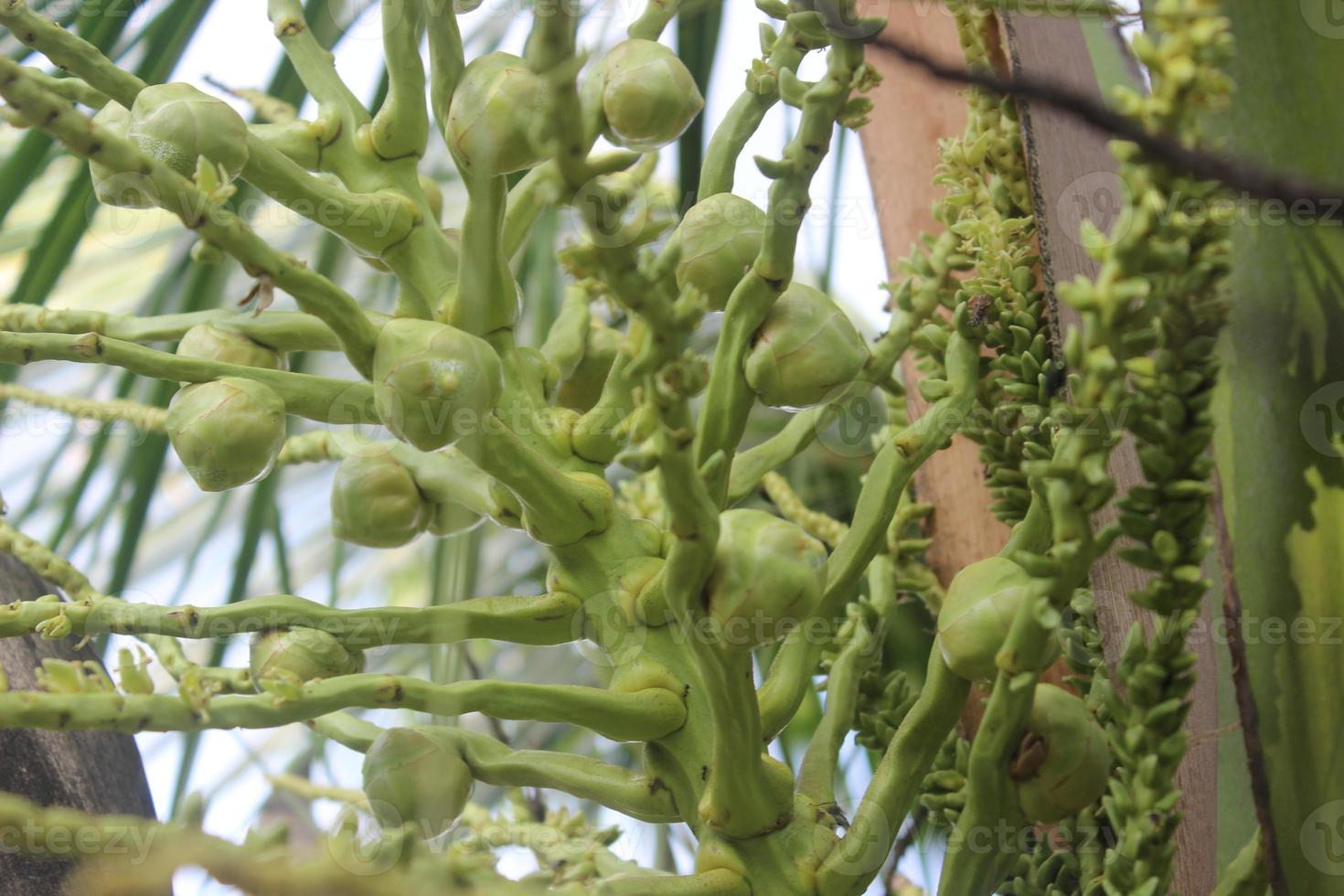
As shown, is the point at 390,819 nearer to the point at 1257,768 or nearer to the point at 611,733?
the point at 611,733

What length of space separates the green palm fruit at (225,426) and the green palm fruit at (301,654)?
0.06 metres

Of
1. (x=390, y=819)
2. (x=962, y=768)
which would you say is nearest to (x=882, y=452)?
(x=962, y=768)

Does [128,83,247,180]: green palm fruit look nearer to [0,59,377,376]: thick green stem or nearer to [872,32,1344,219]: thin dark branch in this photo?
[0,59,377,376]: thick green stem

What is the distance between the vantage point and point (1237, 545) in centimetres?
42

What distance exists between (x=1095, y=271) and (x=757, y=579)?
0.24 metres

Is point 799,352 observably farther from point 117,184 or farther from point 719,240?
point 117,184

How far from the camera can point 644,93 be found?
47cm

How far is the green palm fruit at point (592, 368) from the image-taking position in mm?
598

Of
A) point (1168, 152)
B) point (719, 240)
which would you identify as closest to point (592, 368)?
point (719, 240)

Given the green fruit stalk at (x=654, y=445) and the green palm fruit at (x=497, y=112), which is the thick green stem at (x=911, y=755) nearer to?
the green fruit stalk at (x=654, y=445)

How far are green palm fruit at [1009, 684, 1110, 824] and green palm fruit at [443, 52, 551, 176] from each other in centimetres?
26

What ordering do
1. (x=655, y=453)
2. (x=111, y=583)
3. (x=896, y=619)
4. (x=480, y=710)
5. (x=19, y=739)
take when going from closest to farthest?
(x=655, y=453) < (x=480, y=710) < (x=19, y=739) < (x=111, y=583) < (x=896, y=619)

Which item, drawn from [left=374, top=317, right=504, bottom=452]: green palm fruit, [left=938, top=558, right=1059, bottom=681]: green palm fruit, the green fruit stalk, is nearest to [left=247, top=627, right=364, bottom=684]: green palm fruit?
the green fruit stalk

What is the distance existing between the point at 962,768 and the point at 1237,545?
0.54ft
